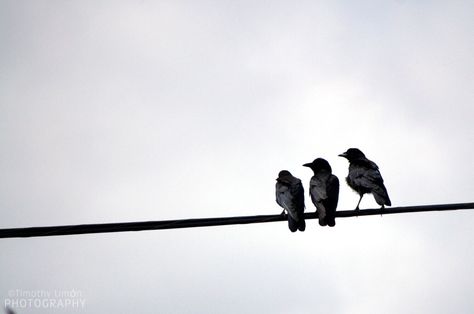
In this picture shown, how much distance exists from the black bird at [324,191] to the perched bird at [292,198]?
0.30 meters

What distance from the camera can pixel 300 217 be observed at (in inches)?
435

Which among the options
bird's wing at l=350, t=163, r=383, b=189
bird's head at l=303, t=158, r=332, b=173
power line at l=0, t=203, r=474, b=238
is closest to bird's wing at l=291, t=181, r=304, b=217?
bird's head at l=303, t=158, r=332, b=173

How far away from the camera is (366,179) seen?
41.5ft

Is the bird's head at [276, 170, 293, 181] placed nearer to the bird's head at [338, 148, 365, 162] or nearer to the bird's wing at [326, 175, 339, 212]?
the bird's wing at [326, 175, 339, 212]

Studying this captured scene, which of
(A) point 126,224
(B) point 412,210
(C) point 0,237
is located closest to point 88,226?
(A) point 126,224

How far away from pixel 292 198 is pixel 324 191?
27.4 inches

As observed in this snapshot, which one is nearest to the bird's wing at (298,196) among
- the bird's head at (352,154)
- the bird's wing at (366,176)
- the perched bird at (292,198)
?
the perched bird at (292,198)

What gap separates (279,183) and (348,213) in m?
4.30

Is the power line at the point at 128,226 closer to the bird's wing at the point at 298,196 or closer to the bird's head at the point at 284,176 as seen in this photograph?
the bird's wing at the point at 298,196

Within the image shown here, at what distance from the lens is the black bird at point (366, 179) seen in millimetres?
12109

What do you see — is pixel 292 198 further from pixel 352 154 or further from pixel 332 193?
pixel 352 154

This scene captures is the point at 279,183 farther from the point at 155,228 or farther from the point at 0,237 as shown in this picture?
the point at 0,237

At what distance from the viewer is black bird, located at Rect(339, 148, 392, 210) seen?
39.7 feet

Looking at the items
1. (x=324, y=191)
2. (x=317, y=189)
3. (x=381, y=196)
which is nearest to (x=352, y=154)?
(x=381, y=196)
